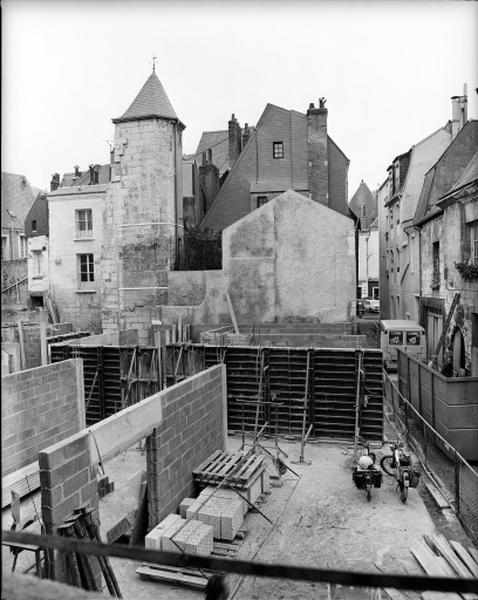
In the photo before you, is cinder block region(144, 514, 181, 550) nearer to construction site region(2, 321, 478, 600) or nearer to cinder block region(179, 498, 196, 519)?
construction site region(2, 321, 478, 600)

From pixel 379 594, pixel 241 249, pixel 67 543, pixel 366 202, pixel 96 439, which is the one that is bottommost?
pixel 379 594

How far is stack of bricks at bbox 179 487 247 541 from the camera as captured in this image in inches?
361

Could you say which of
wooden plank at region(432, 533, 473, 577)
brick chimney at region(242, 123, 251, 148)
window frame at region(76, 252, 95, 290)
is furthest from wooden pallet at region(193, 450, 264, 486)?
brick chimney at region(242, 123, 251, 148)

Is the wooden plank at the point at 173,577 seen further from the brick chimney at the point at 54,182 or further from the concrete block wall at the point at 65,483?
the brick chimney at the point at 54,182

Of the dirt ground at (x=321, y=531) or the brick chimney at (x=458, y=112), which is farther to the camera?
the brick chimney at (x=458, y=112)

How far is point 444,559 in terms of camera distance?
7.99 metres

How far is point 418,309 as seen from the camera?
27516mm

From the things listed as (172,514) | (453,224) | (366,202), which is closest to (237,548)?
(172,514)

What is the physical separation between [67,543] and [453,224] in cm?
1949

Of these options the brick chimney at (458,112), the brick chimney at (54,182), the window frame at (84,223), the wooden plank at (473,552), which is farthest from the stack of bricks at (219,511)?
the brick chimney at (54,182)

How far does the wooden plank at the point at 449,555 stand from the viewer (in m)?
7.61

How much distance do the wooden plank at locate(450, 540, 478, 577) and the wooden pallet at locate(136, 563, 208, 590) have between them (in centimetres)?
382

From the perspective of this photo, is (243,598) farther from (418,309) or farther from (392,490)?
(418,309)

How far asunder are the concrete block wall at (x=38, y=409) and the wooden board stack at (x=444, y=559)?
8186 mm
